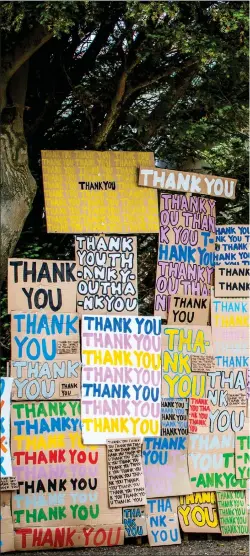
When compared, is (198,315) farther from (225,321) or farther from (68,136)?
(68,136)

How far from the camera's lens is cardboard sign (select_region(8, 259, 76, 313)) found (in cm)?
754

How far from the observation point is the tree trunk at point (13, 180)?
297 inches

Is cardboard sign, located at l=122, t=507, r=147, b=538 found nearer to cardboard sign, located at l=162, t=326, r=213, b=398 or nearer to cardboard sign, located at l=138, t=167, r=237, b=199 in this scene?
cardboard sign, located at l=162, t=326, r=213, b=398

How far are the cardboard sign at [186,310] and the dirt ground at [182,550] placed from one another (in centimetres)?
195

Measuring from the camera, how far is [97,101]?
8367 mm

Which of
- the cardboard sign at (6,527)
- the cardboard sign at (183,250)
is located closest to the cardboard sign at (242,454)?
the cardboard sign at (183,250)

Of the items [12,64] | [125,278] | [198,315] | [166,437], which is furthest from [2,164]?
[166,437]

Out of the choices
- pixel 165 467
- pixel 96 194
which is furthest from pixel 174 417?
pixel 96 194

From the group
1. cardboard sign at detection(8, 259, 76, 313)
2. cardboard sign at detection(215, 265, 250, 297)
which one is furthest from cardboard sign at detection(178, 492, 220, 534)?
cardboard sign at detection(8, 259, 76, 313)

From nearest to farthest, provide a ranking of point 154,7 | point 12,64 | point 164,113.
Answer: point 154,7 → point 12,64 → point 164,113

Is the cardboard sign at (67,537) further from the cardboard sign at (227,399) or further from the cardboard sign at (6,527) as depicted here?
the cardboard sign at (227,399)

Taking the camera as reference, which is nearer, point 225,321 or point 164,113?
point 225,321

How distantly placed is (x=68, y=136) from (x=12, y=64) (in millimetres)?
1514

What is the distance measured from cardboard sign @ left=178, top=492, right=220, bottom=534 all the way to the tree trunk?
258cm
